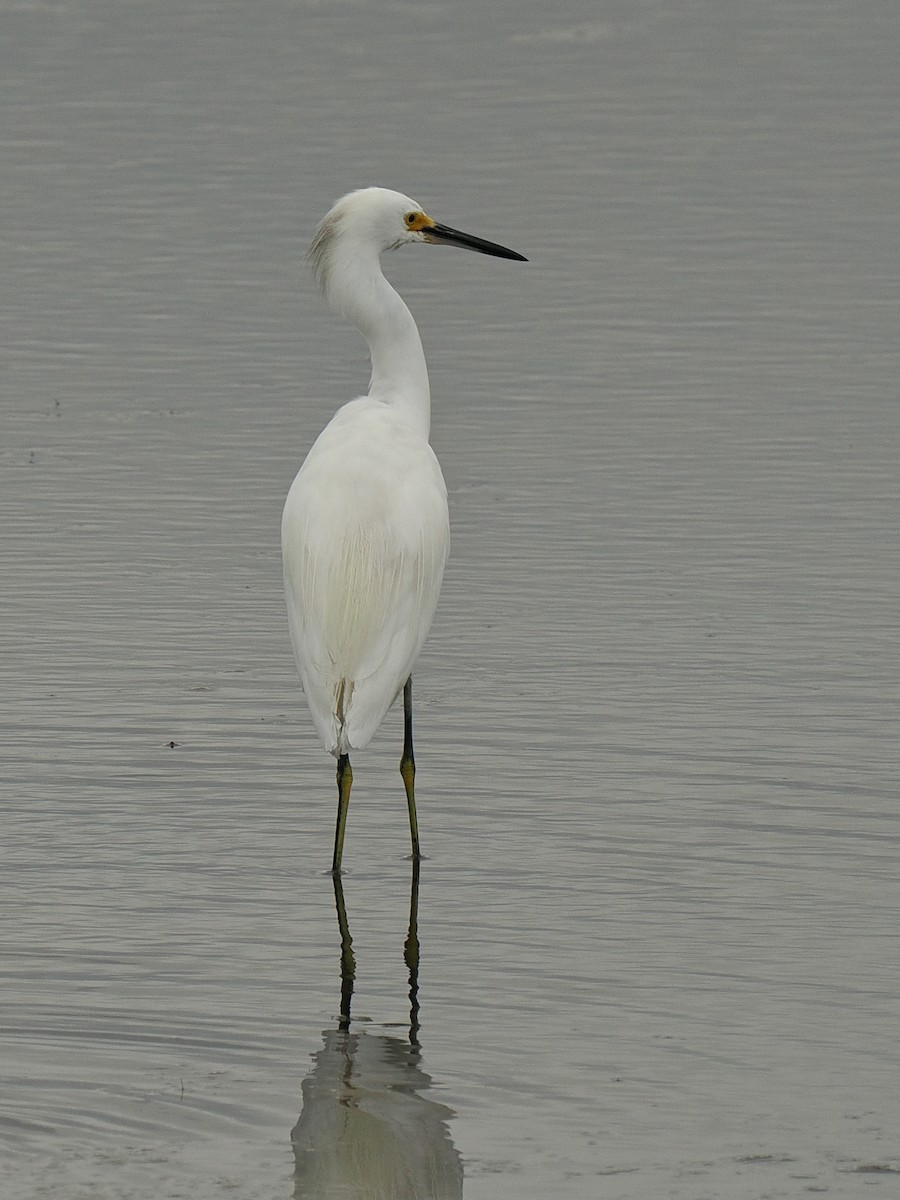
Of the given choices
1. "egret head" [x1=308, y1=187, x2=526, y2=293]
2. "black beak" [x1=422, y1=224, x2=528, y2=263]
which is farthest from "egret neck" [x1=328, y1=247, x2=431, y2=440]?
"black beak" [x1=422, y1=224, x2=528, y2=263]

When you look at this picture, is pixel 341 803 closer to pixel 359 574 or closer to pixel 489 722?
pixel 359 574

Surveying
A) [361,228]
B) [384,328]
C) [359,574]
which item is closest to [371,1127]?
[359,574]

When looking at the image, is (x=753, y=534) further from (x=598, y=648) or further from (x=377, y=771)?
(x=377, y=771)

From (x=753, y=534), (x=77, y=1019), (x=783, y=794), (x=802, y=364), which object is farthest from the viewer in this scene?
(x=802, y=364)

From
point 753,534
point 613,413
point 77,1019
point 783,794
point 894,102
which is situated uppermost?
point 894,102

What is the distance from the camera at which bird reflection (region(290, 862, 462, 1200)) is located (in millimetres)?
5344

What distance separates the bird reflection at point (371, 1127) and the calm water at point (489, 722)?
0.02m

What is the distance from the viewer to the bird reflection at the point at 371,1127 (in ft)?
17.5

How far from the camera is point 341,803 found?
746 cm

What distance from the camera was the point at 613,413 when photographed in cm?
1451

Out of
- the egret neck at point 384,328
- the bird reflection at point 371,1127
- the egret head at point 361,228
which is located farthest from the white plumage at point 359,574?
the bird reflection at point 371,1127

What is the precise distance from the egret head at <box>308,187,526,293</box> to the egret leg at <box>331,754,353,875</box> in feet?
6.62

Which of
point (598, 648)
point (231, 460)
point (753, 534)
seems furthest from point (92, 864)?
point (231, 460)

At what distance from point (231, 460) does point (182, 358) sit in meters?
2.88
